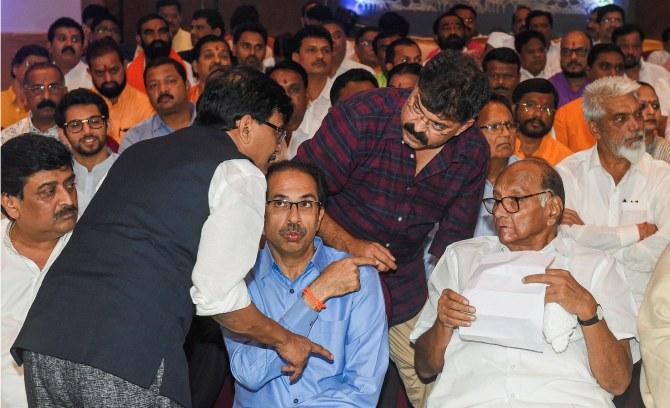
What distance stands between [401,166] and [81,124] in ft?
6.96

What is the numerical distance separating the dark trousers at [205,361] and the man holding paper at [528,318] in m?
0.96

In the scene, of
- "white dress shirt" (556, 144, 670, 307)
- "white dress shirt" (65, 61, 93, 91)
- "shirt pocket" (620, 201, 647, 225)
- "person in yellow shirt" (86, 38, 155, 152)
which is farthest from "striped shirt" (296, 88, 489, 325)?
"white dress shirt" (65, 61, 93, 91)

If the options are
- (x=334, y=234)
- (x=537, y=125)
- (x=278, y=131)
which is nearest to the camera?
(x=278, y=131)

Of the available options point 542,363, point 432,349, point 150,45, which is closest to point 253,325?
point 432,349

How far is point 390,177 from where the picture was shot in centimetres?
359

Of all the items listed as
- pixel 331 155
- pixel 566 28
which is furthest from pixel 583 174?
pixel 566 28

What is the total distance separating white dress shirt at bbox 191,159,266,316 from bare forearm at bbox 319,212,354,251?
886 millimetres

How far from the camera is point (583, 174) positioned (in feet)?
14.7

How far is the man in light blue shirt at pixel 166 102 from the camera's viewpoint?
5840 millimetres

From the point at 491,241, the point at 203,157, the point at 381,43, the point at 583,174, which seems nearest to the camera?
the point at 203,157

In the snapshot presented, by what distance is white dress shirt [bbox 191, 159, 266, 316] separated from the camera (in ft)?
8.04

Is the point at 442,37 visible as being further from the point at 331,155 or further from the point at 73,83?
the point at 331,155

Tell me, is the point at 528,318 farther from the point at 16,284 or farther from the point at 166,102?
the point at 166,102

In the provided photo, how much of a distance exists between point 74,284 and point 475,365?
4.56 feet
